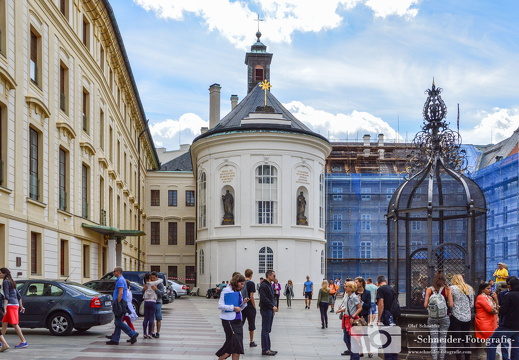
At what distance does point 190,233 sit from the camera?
212ft

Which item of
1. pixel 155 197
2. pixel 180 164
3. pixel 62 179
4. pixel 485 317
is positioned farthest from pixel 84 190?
pixel 180 164

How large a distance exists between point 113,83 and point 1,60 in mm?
22108

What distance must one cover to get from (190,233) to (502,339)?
53916mm

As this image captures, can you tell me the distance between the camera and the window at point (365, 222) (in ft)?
187

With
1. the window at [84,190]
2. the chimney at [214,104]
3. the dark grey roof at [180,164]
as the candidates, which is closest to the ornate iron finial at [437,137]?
the window at [84,190]

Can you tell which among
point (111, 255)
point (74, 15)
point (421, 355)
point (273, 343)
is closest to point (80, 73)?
point (74, 15)

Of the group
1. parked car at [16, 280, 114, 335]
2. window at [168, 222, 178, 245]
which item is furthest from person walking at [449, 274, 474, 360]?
window at [168, 222, 178, 245]

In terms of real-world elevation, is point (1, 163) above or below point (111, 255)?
above

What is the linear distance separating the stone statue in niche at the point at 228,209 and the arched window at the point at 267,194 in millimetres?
1858

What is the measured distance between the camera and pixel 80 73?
29.3m

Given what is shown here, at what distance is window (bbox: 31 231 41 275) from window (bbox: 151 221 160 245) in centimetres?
4153

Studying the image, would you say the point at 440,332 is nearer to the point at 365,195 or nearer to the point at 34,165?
the point at 34,165

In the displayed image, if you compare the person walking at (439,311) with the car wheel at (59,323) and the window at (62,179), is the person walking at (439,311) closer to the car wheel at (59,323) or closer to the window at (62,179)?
the car wheel at (59,323)

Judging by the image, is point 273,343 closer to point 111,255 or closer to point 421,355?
point 421,355
